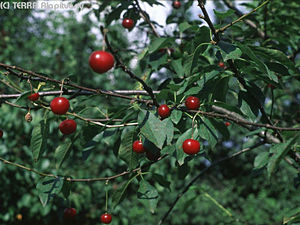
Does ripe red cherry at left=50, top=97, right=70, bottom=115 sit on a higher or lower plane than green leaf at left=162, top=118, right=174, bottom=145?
higher

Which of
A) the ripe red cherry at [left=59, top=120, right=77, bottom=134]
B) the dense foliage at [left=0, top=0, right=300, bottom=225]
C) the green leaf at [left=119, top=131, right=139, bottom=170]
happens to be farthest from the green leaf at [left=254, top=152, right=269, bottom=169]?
the ripe red cherry at [left=59, top=120, right=77, bottom=134]

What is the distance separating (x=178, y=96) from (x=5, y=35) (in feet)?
17.1

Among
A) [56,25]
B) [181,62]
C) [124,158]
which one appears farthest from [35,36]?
[124,158]

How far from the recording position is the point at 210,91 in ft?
4.26

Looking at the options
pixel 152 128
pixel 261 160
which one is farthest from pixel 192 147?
pixel 261 160

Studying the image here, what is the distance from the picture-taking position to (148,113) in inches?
46.4

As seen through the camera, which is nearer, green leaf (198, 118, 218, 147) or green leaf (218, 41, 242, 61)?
green leaf (218, 41, 242, 61)

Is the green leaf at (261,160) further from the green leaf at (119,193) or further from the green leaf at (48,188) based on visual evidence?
the green leaf at (48,188)

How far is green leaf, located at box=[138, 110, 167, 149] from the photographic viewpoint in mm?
1117

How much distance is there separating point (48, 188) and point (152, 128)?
55cm

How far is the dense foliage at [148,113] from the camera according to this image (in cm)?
123

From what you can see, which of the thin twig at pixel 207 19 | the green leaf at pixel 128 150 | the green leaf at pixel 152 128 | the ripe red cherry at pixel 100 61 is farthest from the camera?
the green leaf at pixel 128 150

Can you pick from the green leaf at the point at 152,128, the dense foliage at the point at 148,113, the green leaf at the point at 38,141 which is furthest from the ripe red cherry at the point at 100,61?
the green leaf at the point at 38,141

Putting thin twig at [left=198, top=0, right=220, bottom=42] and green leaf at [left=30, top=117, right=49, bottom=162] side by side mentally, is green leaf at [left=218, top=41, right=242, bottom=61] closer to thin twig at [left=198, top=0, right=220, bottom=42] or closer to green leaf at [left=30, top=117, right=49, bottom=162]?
thin twig at [left=198, top=0, right=220, bottom=42]
